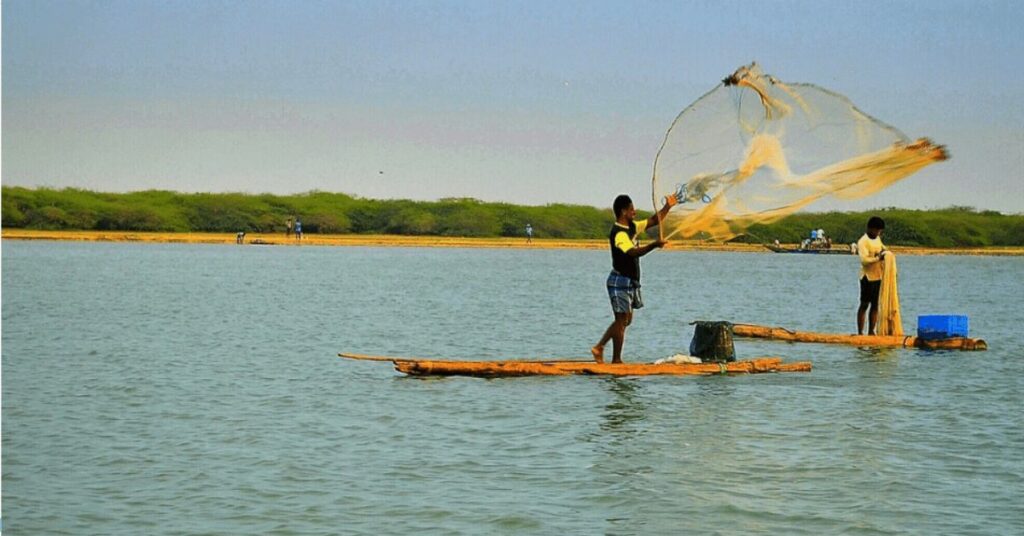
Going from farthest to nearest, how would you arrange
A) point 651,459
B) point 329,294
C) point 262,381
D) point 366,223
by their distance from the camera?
point 366,223 → point 329,294 → point 262,381 → point 651,459

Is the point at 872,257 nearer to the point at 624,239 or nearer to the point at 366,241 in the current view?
the point at 624,239

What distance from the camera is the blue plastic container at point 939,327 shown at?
18.7 meters

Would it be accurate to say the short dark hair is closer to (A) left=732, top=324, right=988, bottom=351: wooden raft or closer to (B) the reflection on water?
(B) the reflection on water

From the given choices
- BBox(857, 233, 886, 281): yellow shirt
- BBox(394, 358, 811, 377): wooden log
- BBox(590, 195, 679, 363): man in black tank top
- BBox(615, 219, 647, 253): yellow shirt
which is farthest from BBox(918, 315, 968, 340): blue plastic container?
BBox(615, 219, 647, 253): yellow shirt

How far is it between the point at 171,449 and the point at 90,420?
1.74 m

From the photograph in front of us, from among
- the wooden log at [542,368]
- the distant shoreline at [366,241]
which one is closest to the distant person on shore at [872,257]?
the wooden log at [542,368]

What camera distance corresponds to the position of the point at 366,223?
112 meters

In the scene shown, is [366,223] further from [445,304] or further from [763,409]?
[763,409]

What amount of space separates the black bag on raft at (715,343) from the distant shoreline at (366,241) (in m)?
67.4

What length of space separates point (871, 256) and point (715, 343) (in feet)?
11.3

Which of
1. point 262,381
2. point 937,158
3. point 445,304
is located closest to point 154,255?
point 445,304

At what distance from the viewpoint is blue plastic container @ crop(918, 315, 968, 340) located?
18.7 meters

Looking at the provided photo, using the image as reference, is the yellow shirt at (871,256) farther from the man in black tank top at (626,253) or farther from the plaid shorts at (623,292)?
the plaid shorts at (623,292)

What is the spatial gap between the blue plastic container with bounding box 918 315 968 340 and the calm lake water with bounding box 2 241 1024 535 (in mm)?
411
